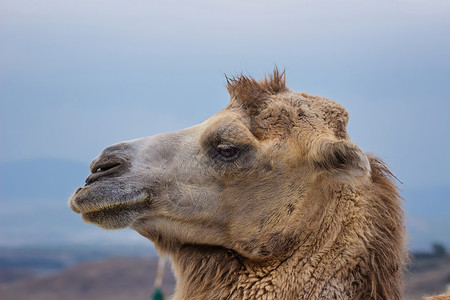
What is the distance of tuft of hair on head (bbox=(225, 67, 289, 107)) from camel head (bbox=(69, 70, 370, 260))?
0.32ft

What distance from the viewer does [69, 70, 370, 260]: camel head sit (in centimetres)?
380

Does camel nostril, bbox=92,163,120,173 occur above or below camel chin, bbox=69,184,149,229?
above

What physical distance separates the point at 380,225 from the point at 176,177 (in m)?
1.36

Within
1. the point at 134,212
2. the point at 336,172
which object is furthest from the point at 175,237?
the point at 336,172

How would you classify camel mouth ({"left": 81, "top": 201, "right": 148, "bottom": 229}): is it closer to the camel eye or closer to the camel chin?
the camel chin

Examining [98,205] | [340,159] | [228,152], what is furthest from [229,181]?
[98,205]

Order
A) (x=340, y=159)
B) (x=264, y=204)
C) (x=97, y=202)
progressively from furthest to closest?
(x=264, y=204) → (x=97, y=202) → (x=340, y=159)

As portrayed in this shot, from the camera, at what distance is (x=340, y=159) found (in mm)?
3635

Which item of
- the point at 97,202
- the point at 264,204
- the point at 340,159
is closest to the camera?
the point at 340,159

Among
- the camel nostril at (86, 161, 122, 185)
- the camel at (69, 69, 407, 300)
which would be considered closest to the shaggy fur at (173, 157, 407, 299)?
the camel at (69, 69, 407, 300)

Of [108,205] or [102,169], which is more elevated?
[102,169]

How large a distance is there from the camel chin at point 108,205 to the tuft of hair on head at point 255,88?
0.98 meters

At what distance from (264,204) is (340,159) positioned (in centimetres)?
59

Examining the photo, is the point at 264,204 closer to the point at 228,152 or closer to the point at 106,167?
the point at 228,152
